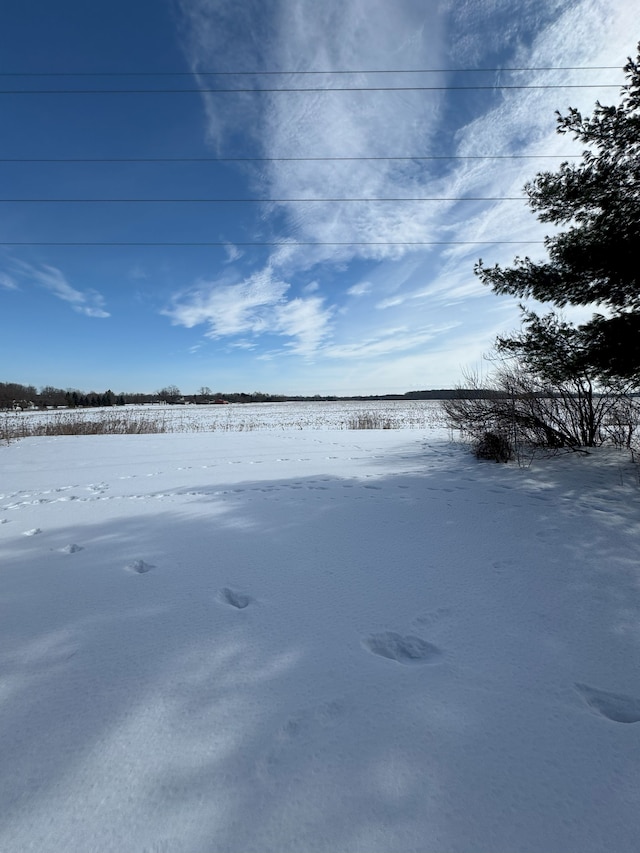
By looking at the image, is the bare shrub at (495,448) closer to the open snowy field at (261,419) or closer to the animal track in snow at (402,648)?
the animal track in snow at (402,648)

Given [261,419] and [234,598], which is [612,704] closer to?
[234,598]

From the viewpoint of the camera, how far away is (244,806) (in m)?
1.00

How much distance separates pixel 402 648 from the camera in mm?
1679

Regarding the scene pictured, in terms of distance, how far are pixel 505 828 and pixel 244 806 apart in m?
0.72

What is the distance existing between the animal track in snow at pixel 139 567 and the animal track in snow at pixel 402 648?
1.66 metres

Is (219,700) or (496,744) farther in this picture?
(219,700)

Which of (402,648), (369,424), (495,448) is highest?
(369,424)

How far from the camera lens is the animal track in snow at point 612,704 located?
128cm

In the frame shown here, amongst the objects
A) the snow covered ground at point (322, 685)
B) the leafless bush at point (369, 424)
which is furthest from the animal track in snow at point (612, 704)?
the leafless bush at point (369, 424)

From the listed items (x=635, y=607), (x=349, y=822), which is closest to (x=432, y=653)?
(x=349, y=822)

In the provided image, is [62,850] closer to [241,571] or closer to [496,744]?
[496,744]

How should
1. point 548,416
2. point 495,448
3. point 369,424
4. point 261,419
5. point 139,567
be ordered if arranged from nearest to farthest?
point 139,567, point 495,448, point 548,416, point 369,424, point 261,419

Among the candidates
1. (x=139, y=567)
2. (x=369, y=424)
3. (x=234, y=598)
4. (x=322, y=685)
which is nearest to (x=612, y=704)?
(x=322, y=685)

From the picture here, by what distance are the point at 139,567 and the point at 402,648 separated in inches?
75.7
